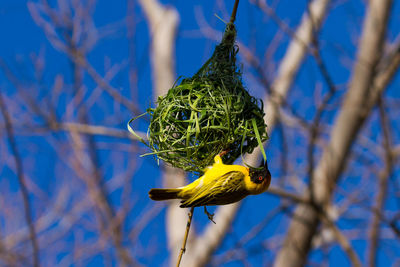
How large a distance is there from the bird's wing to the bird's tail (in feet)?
0.17

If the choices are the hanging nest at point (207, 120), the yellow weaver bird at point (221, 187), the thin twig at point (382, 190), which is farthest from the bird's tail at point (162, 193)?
the thin twig at point (382, 190)

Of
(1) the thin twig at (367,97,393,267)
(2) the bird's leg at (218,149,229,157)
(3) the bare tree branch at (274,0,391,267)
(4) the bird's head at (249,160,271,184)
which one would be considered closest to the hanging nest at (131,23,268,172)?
(2) the bird's leg at (218,149,229,157)

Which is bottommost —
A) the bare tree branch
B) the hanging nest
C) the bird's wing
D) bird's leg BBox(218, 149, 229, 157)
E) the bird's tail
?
the bird's wing

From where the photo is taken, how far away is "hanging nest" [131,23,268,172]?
1.97 metres

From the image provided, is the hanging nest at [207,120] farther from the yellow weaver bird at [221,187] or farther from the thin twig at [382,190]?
the thin twig at [382,190]

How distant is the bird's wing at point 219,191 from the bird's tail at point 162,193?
0.17 ft

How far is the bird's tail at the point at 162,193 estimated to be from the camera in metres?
1.69

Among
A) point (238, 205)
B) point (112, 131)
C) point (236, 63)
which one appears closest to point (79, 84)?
point (112, 131)

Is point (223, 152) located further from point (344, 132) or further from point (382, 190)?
point (344, 132)

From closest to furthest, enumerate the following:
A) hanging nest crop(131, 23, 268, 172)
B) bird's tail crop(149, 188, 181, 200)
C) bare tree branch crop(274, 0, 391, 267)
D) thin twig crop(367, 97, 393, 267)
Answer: bird's tail crop(149, 188, 181, 200)
hanging nest crop(131, 23, 268, 172)
thin twig crop(367, 97, 393, 267)
bare tree branch crop(274, 0, 391, 267)

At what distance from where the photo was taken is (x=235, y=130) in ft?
6.46

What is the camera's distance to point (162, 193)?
1736 mm

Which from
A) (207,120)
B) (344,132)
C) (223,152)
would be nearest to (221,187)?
(223,152)

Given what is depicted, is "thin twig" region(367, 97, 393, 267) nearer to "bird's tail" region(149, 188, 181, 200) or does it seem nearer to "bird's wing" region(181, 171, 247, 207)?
"bird's wing" region(181, 171, 247, 207)
